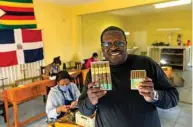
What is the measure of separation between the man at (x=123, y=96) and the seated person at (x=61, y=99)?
1.17 m

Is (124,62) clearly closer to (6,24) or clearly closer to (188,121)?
(188,121)

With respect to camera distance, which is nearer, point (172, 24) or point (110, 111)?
point (110, 111)

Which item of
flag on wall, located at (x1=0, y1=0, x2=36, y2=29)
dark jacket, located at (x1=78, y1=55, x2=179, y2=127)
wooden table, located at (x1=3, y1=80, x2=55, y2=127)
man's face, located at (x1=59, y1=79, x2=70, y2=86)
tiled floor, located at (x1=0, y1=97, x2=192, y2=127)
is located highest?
flag on wall, located at (x1=0, y1=0, x2=36, y2=29)

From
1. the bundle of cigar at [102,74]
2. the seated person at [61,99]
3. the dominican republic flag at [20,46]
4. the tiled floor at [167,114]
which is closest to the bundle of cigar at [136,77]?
the bundle of cigar at [102,74]

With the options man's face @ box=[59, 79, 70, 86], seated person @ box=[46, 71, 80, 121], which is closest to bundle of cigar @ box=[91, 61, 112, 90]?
seated person @ box=[46, 71, 80, 121]

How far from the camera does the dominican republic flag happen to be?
13.2 ft

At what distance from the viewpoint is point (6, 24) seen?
4043mm

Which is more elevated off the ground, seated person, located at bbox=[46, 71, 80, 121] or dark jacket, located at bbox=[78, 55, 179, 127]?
dark jacket, located at bbox=[78, 55, 179, 127]

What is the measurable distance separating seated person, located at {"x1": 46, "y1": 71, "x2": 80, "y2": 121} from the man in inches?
46.1

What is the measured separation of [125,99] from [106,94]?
10cm

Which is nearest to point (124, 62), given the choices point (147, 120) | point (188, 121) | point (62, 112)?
point (147, 120)

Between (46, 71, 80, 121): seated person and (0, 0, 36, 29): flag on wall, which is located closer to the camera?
(46, 71, 80, 121): seated person

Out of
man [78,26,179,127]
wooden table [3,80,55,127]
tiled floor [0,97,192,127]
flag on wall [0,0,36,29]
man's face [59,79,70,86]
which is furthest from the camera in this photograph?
flag on wall [0,0,36,29]

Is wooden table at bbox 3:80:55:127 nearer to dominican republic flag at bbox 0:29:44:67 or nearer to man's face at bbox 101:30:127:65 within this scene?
dominican republic flag at bbox 0:29:44:67
